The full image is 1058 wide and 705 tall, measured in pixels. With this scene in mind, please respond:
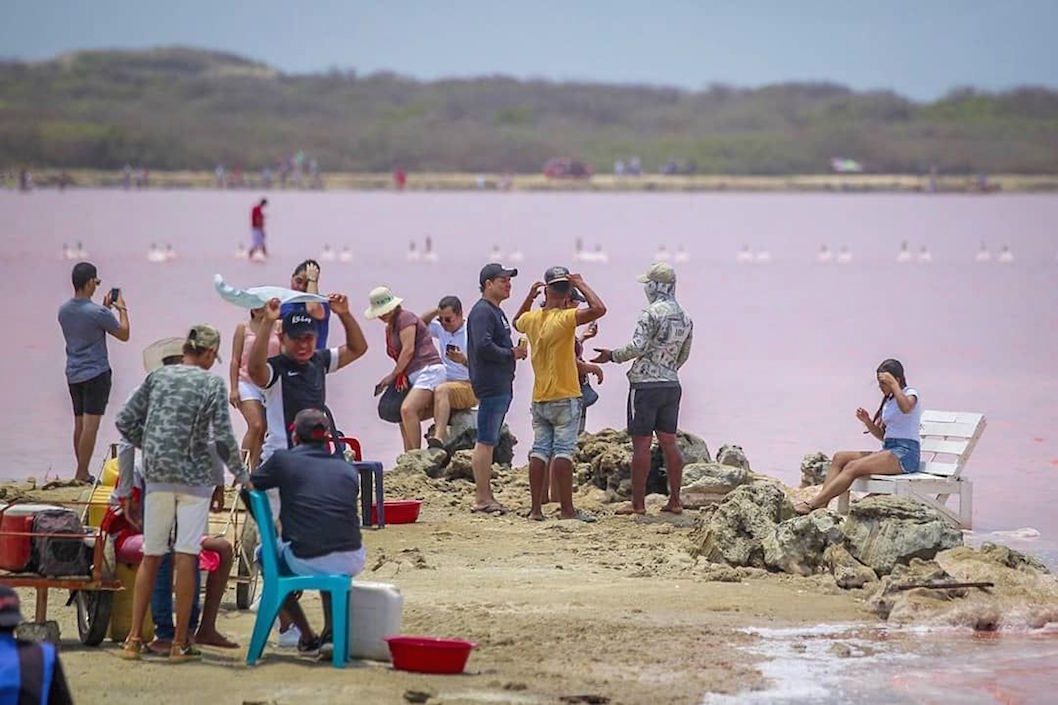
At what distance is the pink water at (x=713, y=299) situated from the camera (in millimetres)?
17984

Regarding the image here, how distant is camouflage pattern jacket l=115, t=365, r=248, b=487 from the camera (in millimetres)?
8617

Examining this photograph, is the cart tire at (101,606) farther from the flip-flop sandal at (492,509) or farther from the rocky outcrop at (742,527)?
the flip-flop sandal at (492,509)

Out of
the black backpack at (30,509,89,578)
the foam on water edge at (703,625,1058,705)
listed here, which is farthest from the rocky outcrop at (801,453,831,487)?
the black backpack at (30,509,89,578)

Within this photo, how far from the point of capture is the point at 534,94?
569 ft

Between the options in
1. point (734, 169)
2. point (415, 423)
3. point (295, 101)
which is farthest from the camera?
point (295, 101)

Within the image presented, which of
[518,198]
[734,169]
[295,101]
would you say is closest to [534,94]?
[295,101]

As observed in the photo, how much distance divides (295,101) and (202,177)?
2247 inches

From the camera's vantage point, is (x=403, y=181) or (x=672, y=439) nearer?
(x=672, y=439)

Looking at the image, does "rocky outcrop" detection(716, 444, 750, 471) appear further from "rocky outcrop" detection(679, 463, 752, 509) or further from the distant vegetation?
the distant vegetation

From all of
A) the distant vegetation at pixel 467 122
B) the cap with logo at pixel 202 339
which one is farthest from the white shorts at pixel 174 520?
the distant vegetation at pixel 467 122

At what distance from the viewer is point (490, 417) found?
42.7 feet

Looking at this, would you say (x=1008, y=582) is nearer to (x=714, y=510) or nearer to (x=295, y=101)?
(x=714, y=510)

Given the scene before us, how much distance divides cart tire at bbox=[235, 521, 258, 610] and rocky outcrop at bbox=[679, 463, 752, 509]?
4.10 metres

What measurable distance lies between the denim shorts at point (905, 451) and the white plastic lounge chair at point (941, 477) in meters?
0.06
